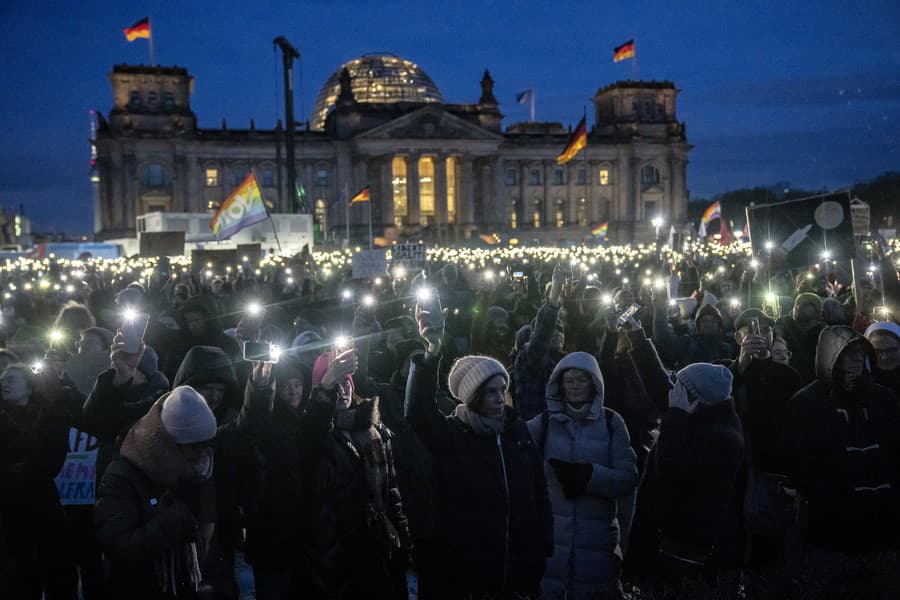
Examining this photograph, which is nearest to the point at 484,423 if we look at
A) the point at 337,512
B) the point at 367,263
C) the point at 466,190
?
the point at 337,512

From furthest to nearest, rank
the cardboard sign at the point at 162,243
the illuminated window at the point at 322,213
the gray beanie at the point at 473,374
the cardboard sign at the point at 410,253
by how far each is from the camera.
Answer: the illuminated window at the point at 322,213 < the cardboard sign at the point at 162,243 < the cardboard sign at the point at 410,253 < the gray beanie at the point at 473,374

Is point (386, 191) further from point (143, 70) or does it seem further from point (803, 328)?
point (803, 328)

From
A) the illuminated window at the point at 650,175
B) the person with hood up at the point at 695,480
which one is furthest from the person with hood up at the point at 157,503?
the illuminated window at the point at 650,175

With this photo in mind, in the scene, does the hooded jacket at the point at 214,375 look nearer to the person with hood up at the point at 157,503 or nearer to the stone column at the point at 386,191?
the person with hood up at the point at 157,503

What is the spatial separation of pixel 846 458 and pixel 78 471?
4772mm

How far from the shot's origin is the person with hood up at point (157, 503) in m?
3.53

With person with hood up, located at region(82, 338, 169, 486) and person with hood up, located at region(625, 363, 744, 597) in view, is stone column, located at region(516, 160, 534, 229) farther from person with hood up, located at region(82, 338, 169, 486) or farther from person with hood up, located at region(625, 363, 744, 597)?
person with hood up, located at region(625, 363, 744, 597)

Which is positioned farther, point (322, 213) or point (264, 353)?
point (322, 213)

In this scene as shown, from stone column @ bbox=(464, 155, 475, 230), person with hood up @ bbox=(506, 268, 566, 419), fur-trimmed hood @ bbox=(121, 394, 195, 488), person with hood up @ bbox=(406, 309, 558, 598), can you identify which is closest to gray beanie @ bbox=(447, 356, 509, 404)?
person with hood up @ bbox=(406, 309, 558, 598)

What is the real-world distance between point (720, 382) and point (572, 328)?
4.83 metres

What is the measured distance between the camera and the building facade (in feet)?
233

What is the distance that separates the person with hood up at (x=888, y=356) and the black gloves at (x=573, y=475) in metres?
2.53

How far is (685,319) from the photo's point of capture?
32.2 ft

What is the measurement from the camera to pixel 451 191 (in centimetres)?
7900
